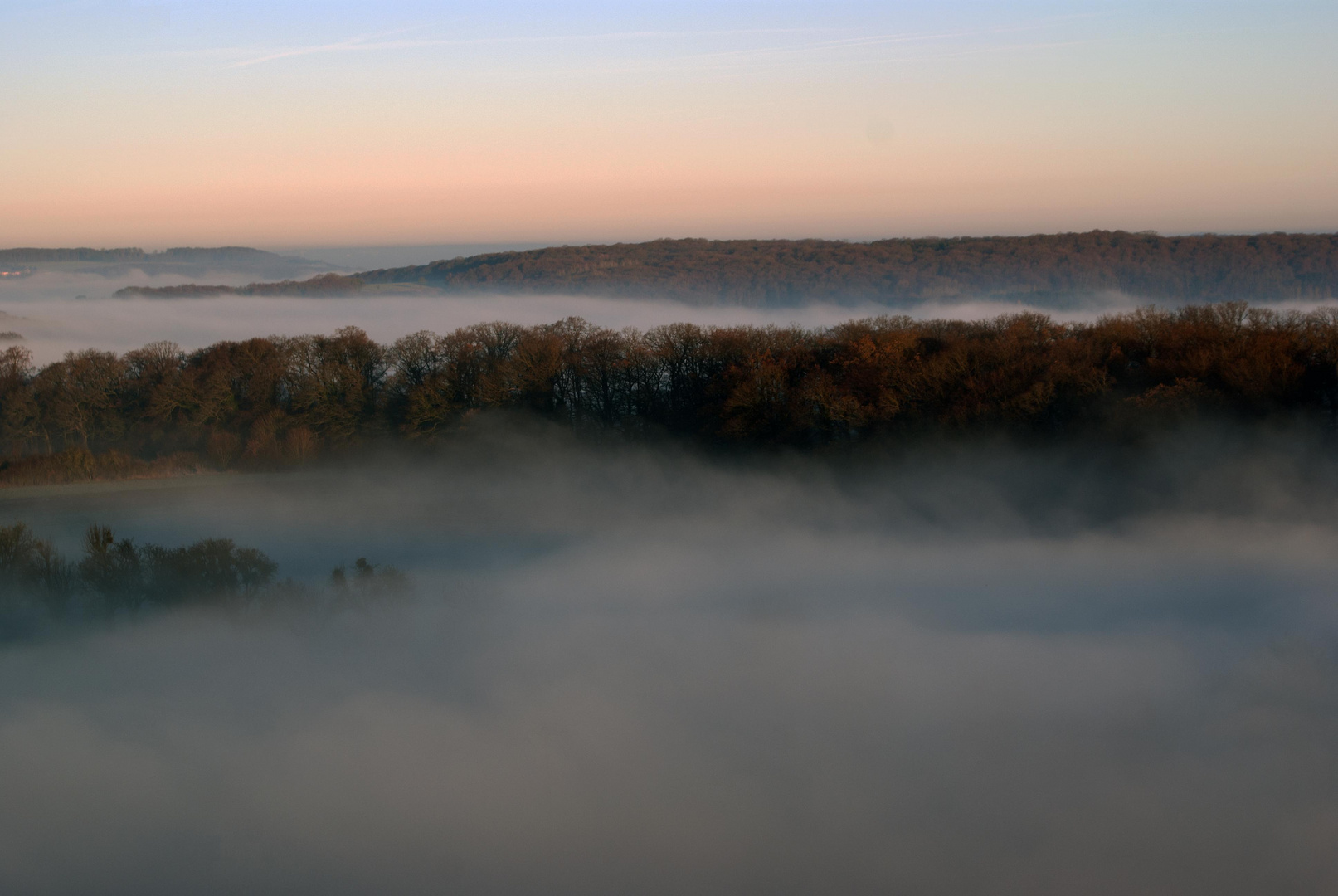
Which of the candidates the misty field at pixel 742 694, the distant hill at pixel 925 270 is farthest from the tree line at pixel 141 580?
the distant hill at pixel 925 270

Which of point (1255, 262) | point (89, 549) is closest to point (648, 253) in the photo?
point (1255, 262)

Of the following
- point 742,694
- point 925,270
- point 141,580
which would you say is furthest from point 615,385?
point 925,270

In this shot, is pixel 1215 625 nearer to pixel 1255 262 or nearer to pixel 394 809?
pixel 394 809

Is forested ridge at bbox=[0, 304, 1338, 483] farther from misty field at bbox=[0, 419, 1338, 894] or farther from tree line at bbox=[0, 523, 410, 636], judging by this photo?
tree line at bbox=[0, 523, 410, 636]

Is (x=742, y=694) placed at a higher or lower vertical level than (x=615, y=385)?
lower

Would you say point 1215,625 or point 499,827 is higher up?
point 1215,625

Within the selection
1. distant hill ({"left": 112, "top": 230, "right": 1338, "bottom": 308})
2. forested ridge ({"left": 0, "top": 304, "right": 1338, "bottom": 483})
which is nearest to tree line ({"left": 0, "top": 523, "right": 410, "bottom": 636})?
forested ridge ({"left": 0, "top": 304, "right": 1338, "bottom": 483})

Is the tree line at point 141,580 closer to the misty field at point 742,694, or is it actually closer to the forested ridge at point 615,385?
the misty field at point 742,694

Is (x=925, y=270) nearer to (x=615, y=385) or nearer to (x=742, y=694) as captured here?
(x=615, y=385)
